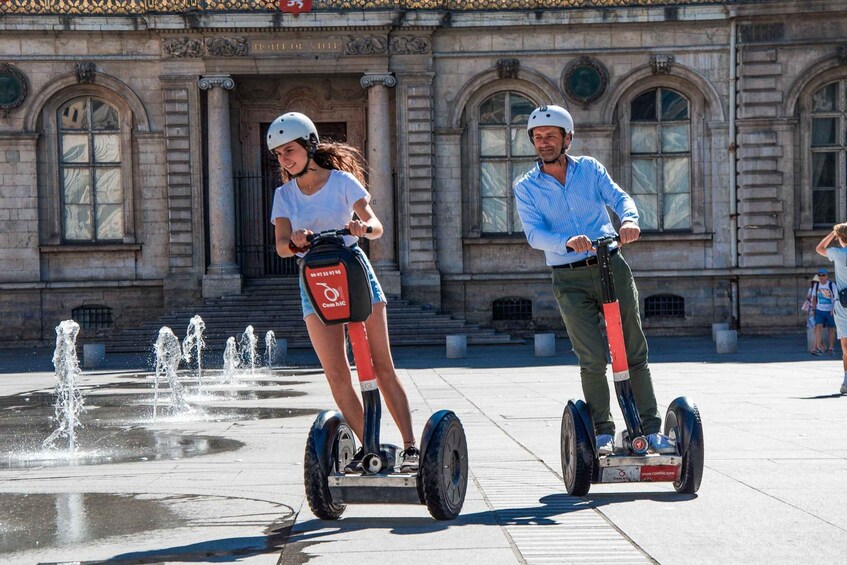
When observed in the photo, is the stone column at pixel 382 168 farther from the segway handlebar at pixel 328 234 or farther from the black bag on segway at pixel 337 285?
the black bag on segway at pixel 337 285

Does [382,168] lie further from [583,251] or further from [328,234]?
[328,234]

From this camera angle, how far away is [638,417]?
23.9ft

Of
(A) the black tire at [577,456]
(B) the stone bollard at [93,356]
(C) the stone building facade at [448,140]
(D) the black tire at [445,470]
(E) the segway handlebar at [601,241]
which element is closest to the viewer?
(D) the black tire at [445,470]

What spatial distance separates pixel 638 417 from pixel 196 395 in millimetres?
10369

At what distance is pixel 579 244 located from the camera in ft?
23.6

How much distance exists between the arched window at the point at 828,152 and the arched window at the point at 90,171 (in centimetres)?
1544

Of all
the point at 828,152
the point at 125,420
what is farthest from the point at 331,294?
the point at 828,152

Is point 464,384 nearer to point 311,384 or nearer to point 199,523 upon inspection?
point 311,384

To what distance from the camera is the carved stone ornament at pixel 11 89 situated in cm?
3045

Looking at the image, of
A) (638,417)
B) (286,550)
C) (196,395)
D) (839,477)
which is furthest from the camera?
(196,395)

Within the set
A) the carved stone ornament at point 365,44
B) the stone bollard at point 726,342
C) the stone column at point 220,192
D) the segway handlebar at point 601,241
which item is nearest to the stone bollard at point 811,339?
the stone bollard at point 726,342

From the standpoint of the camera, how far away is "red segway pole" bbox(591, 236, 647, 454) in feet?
23.7

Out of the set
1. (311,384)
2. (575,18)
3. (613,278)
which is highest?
(575,18)

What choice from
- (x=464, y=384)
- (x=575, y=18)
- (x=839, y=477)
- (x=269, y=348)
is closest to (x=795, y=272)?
(x=575, y=18)
